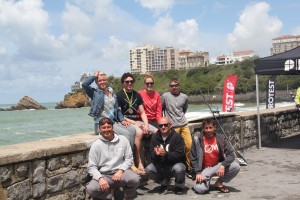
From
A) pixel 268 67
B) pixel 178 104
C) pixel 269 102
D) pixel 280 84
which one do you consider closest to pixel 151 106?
pixel 178 104

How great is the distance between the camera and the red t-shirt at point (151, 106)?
6043 millimetres

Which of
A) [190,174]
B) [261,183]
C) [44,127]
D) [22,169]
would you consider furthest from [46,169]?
[44,127]

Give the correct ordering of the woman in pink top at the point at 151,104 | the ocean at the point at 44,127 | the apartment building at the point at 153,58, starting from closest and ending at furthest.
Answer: the woman in pink top at the point at 151,104
the ocean at the point at 44,127
the apartment building at the point at 153,58

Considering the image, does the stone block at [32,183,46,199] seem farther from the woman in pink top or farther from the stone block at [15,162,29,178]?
the woman in pink top

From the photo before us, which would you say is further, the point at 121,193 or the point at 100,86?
the point at 100,86

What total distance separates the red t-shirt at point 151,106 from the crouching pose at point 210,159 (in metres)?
0.78

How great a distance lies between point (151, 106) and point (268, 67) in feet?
13.0

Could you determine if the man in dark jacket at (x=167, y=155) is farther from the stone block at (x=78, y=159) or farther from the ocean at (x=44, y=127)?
the ocean at (x=44, y=127)

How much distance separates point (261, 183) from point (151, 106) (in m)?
2.07

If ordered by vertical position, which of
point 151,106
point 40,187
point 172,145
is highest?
point 151,106

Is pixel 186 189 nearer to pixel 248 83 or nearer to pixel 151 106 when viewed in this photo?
pixel 151 106

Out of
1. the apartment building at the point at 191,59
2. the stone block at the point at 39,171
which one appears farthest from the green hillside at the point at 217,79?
the stone block at the point at 39,171

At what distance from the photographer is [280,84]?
3952 inches

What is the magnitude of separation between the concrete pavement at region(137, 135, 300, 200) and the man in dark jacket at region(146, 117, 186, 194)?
0.94 feet
